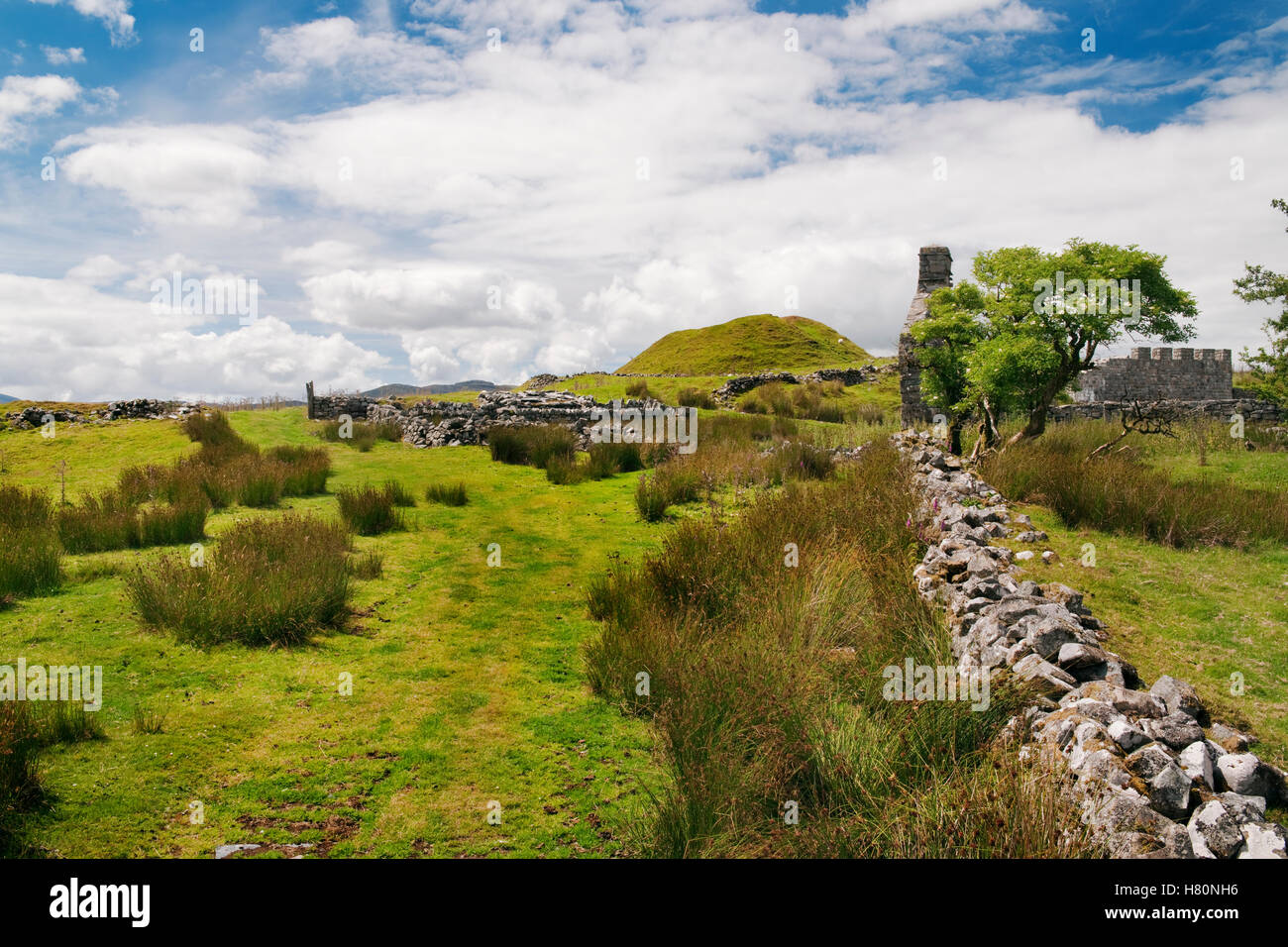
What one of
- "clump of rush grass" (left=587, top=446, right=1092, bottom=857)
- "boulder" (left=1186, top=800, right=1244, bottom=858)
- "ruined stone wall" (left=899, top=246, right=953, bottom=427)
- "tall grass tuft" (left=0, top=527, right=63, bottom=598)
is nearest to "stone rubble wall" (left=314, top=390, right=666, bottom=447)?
"ruined stone wall" (left=899, top=246, right=953, bottom=427)

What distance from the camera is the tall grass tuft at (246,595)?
6.14 m

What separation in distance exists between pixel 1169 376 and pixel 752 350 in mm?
26545

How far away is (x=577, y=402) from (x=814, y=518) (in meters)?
15.2

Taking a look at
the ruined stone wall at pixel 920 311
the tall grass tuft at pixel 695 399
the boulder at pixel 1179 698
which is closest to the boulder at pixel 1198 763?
the boulder at pixel 1179 698

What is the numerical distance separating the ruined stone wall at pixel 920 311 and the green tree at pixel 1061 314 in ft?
12.2

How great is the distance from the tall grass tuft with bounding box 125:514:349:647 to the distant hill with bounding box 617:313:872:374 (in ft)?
123

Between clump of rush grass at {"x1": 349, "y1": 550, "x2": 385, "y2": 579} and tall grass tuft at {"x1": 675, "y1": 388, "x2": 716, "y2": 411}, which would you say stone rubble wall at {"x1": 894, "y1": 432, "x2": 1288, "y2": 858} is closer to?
clump of rush grass at {"x1": 349, "y1": 550, "x2": 385, "y2": 579}

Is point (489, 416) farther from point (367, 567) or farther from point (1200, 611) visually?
point (1200, 611)

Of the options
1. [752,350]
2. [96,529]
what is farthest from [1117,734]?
[752,350]

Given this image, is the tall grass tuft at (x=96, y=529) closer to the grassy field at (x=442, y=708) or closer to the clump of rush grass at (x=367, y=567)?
the grassy field at (x=442, y=708)

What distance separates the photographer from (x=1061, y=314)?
10.8 meters

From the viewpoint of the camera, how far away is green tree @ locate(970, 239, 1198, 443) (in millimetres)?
10508

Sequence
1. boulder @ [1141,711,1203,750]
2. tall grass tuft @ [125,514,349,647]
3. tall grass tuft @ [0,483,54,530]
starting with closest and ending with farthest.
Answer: boulder @ [1141,711,1203,750] → tall grass tuft @ [125,514,349,647] → tall grass tuft @ [0,483,54,530]

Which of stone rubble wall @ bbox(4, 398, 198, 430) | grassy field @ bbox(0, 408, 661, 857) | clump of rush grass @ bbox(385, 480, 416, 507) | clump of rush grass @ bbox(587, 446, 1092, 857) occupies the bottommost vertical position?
grassy field @ bbox(0, 408, 661, 857)
